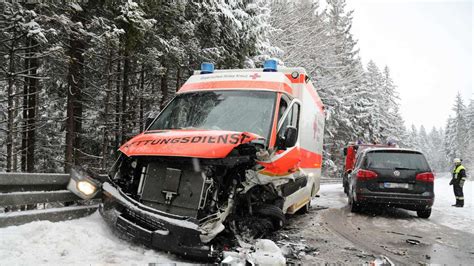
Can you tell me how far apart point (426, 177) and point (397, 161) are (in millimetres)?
785

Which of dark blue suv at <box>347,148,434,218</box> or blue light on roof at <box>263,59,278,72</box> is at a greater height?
blue light on roof at <box>263,59,278,72</box>

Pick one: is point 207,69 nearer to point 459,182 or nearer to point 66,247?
point 66,247

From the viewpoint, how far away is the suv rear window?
31.8 ft

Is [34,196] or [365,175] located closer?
[34,196]

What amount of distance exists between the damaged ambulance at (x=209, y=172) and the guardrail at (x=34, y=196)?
0.30m

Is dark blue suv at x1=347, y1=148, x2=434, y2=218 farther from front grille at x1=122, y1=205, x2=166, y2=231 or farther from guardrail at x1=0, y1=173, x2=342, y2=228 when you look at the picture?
guardrail at x1=0, y1=173, x2=342, y2=228

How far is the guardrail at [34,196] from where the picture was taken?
15.3ft

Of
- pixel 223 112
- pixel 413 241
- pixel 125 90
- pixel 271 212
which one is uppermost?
pixel 125 90

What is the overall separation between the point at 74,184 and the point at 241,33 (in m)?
10.2

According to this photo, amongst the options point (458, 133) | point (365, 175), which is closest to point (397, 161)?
point (365, 175)

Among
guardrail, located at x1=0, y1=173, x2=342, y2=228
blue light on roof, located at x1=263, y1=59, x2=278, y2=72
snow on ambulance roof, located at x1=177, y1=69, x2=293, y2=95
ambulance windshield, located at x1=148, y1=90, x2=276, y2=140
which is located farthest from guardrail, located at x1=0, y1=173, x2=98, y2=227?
→ blue light on roof, located at x1=263, y1=59, x2=278, y2=72

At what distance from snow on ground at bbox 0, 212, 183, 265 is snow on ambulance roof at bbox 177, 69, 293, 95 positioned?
10.5ft

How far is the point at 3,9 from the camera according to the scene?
948 cm

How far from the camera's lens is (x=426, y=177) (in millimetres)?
9469
